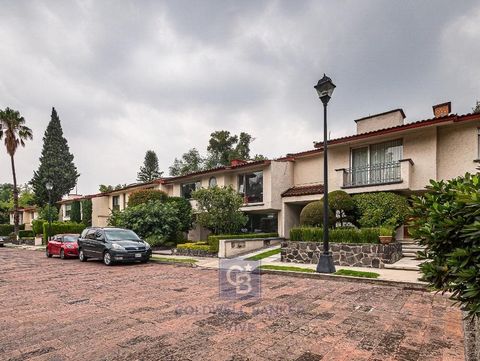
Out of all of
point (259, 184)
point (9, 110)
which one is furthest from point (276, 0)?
point (9, 110)

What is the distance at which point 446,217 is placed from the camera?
9.76 feet

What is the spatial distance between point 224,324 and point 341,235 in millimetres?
8924

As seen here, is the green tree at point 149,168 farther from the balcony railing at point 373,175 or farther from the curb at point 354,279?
the curb at point 354,279

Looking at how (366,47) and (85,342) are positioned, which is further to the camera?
(366,47)

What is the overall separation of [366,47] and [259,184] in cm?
1065

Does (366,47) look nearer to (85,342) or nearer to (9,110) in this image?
(85,342)

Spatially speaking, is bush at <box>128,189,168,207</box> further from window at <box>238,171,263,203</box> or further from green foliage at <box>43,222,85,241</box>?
green foliage at <box>43,222,85,241</box>

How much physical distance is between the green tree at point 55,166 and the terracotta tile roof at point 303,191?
141ft

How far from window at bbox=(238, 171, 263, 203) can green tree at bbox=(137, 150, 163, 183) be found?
158 feet

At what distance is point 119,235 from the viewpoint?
15.5m

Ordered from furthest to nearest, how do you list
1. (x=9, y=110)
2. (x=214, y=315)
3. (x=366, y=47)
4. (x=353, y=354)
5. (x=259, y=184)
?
(x=9, y=110) < (x=259, y=184) < (x=366, y=47) < (x=214, y=315) < (x=353, y=354)

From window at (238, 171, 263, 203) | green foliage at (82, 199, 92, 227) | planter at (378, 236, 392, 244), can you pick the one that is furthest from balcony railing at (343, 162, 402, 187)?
green foliage at (82, 199, 92, 227)

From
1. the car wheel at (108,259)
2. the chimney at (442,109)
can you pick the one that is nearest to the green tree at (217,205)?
the car wheel at (108,259)

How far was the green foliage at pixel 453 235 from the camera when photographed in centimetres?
256
